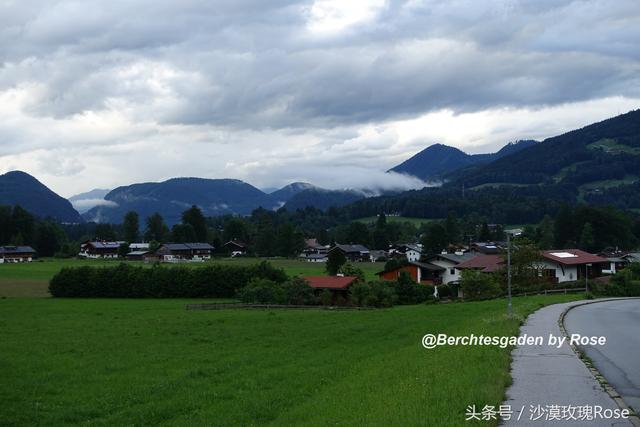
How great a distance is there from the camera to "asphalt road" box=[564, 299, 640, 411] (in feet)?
49.3

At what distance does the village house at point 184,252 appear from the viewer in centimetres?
16425

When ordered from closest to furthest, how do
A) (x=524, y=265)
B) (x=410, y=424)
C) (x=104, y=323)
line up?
(x=410, y=424) → (x=104, y=323) → (x=524, y=265)

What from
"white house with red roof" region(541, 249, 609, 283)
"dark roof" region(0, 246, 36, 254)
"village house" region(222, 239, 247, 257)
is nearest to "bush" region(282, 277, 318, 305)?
"white house with red roof" region(541, 249, 609, 283)

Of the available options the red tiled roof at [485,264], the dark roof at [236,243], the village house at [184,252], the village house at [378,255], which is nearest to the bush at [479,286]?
the red tiled roof at [485,264]

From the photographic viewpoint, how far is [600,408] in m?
12.2

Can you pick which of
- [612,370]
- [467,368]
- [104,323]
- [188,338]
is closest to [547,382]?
[467,368]

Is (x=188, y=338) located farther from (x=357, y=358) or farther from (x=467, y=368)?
(x=467, y=368)

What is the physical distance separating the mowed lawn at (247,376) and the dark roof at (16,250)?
13202 centimetres

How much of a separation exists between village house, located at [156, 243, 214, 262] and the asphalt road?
13616 centimetres

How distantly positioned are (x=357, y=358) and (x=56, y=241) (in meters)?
170

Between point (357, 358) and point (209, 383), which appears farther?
point (357, 358)

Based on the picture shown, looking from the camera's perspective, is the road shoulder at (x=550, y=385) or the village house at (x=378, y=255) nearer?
the road shoulder at (x=550, y=385)

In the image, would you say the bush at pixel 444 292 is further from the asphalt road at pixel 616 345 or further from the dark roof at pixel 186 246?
the dark roof at pixel 186 246

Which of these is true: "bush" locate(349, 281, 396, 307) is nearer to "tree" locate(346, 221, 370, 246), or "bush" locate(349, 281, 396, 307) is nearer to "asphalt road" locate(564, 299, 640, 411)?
"asphalt road" locate(564, 299, 640, 411)
